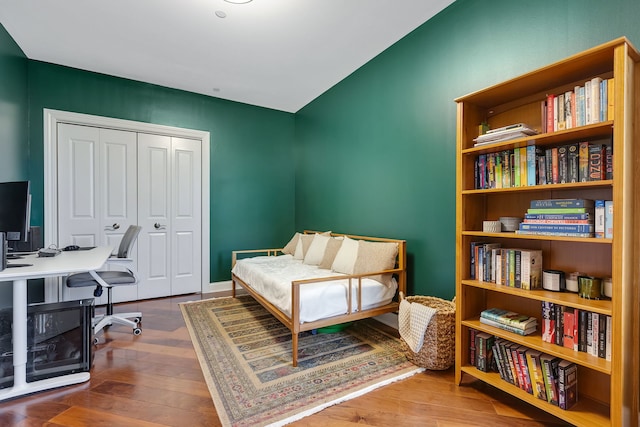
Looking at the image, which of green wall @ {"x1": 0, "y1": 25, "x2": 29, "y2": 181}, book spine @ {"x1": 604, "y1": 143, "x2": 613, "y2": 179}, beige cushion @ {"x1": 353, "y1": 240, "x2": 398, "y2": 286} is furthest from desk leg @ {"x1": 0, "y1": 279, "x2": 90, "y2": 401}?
book spine @ {"x1": 604, "y1": 143, "x2": 613, "y2": 179}

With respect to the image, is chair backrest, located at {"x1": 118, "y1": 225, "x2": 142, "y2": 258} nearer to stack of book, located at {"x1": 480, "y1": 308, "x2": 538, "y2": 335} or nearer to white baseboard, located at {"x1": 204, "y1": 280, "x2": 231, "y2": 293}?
white baseboard, located at {"x1": 204, "y1": 280, "x2": 231, "y2": 293}

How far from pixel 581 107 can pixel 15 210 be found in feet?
10.8

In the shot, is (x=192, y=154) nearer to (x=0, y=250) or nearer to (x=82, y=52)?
(x=82, y=52)

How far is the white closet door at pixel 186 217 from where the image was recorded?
3.90m

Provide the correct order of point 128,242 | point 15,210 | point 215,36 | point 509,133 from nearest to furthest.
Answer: point 509,133 → point 15,210 → point 215,36 → point 128,242

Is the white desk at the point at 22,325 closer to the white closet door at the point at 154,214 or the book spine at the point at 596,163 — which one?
the white closet door at the point at 154,214

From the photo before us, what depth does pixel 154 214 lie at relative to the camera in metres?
3.77

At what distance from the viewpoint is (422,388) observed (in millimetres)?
1841

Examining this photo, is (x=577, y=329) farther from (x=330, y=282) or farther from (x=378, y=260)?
(x=330, y=282)

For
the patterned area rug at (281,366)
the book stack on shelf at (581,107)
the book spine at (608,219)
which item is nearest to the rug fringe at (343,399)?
the patterned area rug at (281,366)

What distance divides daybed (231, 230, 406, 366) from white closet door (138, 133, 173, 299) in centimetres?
118

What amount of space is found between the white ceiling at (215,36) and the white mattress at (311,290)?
213cm

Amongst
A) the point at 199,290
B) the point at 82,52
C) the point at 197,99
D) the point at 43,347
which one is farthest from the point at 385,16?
the point at 199,290

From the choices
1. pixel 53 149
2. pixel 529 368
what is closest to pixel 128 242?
pixel 53 149
